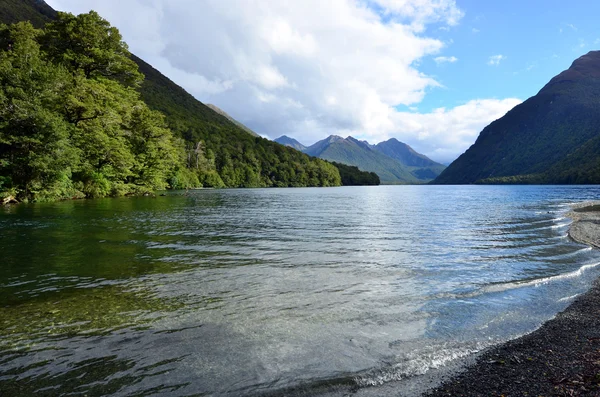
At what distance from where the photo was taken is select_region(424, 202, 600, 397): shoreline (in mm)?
5707

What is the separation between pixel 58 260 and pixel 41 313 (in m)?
6.87

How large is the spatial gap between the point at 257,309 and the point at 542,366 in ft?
22.1

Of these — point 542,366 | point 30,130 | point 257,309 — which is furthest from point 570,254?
point 30,130

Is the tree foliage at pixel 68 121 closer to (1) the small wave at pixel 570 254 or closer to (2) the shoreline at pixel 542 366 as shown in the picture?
(2) the shoreline at pixel 542 366

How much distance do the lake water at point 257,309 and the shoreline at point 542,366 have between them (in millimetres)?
477

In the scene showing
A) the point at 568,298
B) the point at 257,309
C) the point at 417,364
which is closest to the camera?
the point at 417,364

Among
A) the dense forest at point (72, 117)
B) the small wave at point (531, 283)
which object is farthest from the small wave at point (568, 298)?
the dense forest at point (72, 117)

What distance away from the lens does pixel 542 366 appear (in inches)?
260

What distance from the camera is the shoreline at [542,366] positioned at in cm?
571

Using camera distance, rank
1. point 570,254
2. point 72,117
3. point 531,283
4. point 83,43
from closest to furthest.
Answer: point 531,283, point 570,254, point 72,117, point 83,43

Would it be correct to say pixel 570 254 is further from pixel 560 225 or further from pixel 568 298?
pixel 560 225

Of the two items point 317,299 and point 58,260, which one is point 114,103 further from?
point 317,299

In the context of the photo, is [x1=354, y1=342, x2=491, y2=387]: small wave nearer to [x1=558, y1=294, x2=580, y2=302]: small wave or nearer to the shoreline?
the shoreline

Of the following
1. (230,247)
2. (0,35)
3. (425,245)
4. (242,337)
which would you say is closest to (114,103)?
(0,35)
